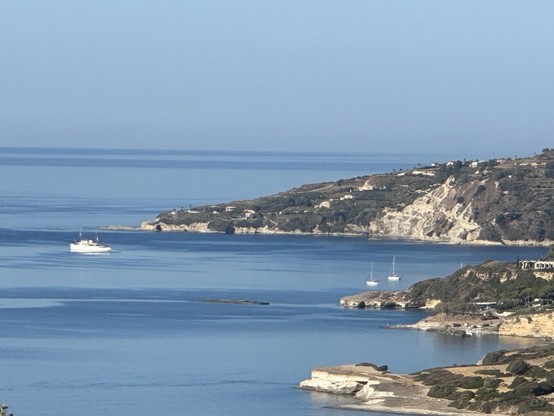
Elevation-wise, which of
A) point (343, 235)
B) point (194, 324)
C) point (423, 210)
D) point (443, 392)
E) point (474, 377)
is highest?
point (474, 377)

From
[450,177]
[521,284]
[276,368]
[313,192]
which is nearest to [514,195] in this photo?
[450,177]

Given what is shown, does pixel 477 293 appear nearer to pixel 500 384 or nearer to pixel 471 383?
pixel 471 383

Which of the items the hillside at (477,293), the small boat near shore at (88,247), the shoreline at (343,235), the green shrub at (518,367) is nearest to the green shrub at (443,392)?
the green shrub at (518,367)

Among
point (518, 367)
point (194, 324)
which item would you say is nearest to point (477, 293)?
point (194, 324)

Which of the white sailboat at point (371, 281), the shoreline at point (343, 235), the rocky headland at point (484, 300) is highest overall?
the rocky headland at point (484, 300)

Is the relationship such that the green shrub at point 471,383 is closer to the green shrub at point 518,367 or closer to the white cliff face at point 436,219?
the green shrub at point 518,367

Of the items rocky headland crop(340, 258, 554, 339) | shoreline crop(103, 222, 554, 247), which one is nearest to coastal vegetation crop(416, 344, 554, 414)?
rocky headland crop(340, 258, 554, 339)
